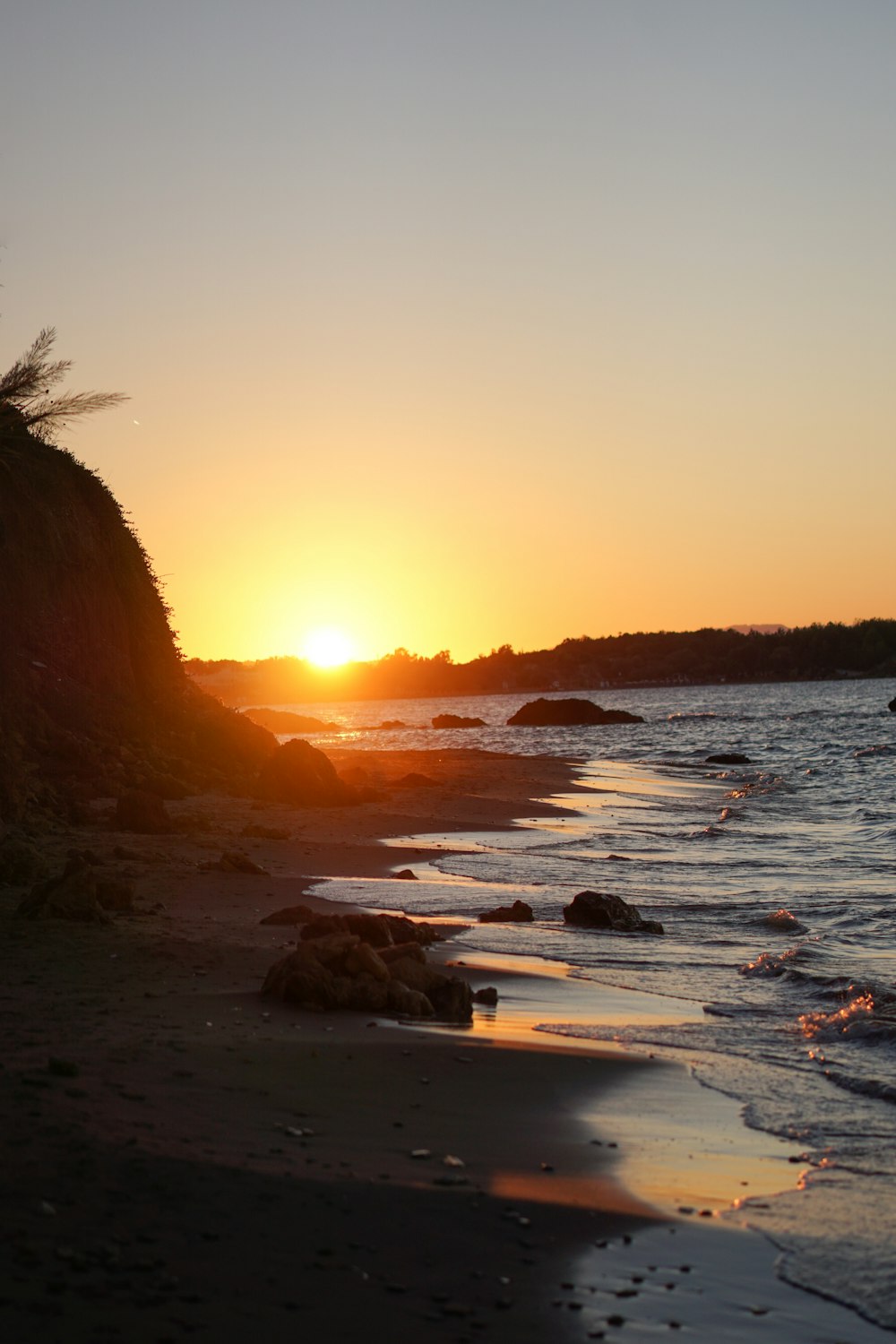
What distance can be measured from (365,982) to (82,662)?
14086 millimetres

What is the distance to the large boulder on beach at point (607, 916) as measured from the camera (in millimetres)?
11789

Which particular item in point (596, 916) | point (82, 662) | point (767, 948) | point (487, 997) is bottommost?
point (767, 948)

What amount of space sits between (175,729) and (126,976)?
1582 cm

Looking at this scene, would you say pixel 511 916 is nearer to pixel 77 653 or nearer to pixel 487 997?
pixel 487 997

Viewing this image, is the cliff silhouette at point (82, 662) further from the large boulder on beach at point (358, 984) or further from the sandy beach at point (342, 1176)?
the sandy beach at point (342, 1176)

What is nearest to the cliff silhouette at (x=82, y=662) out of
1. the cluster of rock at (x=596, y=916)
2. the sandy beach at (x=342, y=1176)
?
the cluster of rock at (x=596, y=916)

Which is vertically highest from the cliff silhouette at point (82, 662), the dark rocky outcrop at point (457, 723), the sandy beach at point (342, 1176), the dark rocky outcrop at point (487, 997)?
the cliff silhouette at point (82, 662)

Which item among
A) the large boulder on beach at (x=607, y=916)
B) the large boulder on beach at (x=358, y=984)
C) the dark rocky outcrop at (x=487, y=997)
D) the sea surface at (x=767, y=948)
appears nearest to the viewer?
the sea surface at (x=767, y=948)

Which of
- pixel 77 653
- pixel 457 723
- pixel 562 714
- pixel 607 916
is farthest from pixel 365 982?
pixel 562 714

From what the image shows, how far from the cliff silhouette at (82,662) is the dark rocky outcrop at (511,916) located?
5.74 meters

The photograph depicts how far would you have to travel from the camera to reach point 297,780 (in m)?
22.8

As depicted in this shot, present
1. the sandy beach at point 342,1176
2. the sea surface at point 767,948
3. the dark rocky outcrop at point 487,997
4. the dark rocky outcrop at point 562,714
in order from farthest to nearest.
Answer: the dark rocky outcrop at point 562,714 → the dark rocky outcrop at point 487,997 → the sea surface at point 767,948 → the sandy beach at point 342,1176

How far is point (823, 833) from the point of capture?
858 inches

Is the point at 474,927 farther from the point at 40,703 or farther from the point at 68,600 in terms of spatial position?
the point at 68,600
